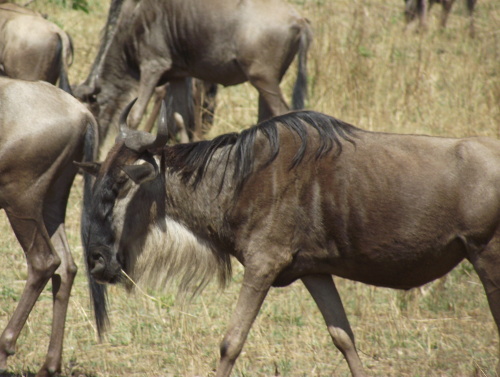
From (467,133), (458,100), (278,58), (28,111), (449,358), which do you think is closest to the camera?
(28,111)

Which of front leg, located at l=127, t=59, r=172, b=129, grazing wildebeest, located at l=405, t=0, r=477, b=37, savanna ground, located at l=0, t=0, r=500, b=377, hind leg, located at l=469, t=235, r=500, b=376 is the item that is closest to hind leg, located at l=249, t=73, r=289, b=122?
front leg, located at l=127, t=59, r=172, b=129

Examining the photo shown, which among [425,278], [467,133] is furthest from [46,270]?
[467,133]

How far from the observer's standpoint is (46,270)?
4.36 metres

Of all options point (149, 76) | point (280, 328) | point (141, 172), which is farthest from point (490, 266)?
point (149, 76)

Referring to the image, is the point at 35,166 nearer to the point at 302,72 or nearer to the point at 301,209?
the point at 301,209

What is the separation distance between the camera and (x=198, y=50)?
7375 millimetres

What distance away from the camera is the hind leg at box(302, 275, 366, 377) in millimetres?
4070

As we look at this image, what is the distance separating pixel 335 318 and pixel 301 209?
0.61 m

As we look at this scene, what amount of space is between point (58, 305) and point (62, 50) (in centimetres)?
331

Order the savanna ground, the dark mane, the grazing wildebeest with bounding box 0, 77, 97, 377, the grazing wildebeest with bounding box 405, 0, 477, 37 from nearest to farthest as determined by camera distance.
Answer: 1. the dark mane
2. the grazing wildebeest with bounding box 0, 77, 97, 377
3. the savanna ground
4. the grazing wildebeest with bounding box 405, 0, 477, 37

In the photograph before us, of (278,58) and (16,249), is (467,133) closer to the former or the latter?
(278,58)

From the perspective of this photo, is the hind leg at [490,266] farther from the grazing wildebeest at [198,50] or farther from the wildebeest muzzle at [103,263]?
the grazing wildebeest at [198,50]

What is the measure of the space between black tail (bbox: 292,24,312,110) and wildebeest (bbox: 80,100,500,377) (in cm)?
334

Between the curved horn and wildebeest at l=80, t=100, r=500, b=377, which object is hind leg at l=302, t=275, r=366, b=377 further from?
the curved horn
